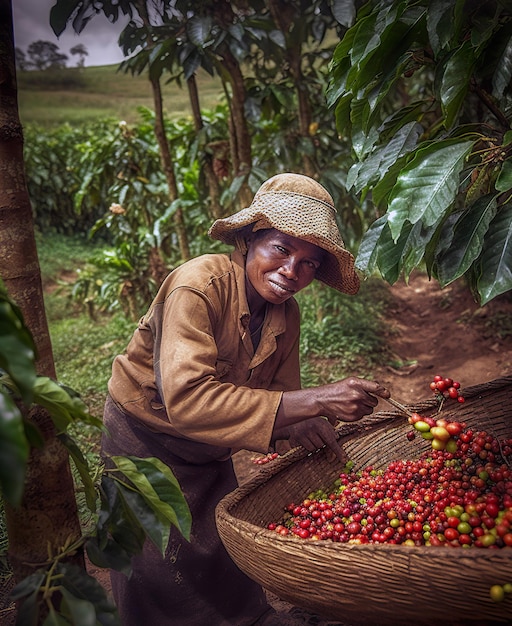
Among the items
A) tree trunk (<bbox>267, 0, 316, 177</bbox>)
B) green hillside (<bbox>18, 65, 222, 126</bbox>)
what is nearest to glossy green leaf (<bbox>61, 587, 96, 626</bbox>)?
tree trunk (<bbox>267, 0, 316, 177</bbox>)

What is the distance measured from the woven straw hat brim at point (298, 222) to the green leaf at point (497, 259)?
46 centimetres

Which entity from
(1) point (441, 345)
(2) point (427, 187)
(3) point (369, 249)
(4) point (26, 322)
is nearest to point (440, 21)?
(2) point (427, 187)

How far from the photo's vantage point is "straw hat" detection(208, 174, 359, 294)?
1.62 m

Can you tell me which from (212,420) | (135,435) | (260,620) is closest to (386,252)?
(212,420)

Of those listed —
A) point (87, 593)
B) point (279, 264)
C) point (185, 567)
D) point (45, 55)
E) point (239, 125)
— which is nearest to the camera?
point (87, 593)

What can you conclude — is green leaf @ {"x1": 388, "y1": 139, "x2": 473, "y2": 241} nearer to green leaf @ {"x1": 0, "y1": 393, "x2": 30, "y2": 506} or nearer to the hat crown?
the hat crown

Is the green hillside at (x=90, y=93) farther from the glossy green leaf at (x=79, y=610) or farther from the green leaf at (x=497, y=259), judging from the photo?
the glossy green leaf at (x=79, y=610)

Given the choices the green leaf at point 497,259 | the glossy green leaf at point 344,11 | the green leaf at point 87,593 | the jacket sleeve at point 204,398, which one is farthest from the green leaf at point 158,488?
the glossy green leaf at point 344,11

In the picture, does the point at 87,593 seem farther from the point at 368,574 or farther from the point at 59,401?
the point at 368,574

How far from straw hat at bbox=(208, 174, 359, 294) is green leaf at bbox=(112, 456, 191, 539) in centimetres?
81

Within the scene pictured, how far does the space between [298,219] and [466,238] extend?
477 mm

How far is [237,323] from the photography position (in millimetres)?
1752

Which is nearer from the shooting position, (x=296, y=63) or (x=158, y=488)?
(x=158, y=488)

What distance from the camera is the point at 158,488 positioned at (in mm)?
1094
